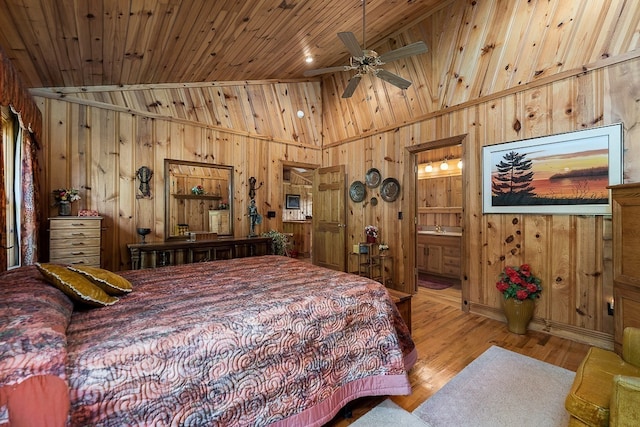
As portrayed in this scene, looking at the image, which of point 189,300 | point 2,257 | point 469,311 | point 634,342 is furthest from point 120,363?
point 469,311

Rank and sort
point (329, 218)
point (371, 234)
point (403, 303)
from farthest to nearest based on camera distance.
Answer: point (329, 218), point (371, 234), point (403, 303)

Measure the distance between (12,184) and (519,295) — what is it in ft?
16.9

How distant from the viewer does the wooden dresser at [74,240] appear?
2.95 metres

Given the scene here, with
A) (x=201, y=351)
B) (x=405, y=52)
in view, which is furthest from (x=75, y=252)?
(x=405, y=52)

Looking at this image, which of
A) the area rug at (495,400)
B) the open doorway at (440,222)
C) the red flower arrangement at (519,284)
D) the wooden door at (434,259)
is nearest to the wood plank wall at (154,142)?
the open doorway at (440,222)

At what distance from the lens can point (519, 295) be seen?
9.72 feet

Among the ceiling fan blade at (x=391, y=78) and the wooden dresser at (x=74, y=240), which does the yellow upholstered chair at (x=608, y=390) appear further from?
the wooden dresser at (x=74, y=240)

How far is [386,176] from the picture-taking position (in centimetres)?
472

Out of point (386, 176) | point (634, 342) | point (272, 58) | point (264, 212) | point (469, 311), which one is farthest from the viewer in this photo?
point (264, 212)

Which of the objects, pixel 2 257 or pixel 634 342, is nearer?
pixel 634 342

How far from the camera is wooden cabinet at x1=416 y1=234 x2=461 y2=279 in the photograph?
4941 mm

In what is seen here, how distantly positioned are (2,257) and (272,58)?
3771 millimetres

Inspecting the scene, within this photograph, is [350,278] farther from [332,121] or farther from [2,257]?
[332,121]

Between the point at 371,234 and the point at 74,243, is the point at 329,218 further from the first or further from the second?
the point at 74,243
